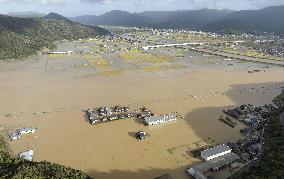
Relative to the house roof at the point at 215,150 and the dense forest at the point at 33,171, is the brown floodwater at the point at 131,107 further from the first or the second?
the dense forest at the point at 33,171

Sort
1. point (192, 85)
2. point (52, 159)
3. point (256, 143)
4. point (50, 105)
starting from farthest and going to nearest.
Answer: point (192, 85)
point (50, 105)
point (256, 143)
point (52, 159)

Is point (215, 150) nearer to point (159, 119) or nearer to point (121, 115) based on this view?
point (159, 119)

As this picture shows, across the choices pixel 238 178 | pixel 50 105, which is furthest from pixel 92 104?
pixel 238 178

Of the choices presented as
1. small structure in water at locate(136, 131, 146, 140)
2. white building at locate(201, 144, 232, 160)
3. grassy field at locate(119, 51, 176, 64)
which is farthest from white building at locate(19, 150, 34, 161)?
grassy field at locate(119, 51, 176, 64)

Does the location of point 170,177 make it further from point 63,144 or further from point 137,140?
point 63,144

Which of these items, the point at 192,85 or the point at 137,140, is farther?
the point at 192,85

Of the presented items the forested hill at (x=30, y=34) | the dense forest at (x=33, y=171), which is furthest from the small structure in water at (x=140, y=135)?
the forested hill at (x=30, y=34)

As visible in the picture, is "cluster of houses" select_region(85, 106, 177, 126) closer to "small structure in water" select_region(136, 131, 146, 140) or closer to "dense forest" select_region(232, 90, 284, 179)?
"small structure in water" select_region(136, 131, 146, 140)

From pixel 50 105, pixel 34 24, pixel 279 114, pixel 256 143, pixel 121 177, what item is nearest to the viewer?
pixel 121 177
